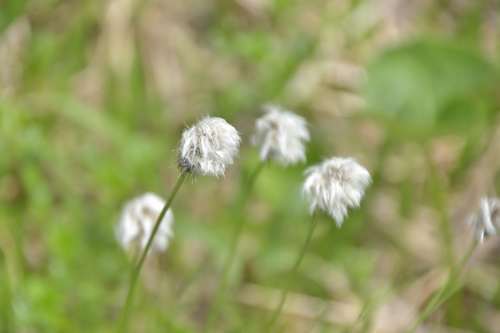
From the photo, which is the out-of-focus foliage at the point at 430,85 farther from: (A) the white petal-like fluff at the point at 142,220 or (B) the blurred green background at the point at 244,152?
(A) the white petal-like fluff at the point at 142,220

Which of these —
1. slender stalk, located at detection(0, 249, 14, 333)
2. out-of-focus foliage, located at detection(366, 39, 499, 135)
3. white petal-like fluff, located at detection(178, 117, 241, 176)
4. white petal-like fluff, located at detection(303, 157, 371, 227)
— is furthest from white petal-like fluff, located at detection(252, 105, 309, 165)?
out-of-focus foliage, located at detection(366, 39, 499, 135)

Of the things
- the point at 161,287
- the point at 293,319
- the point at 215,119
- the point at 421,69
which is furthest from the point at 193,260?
the point at 215,119

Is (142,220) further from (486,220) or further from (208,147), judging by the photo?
(486,220)

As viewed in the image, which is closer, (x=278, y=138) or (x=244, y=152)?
(x=278, y=138)

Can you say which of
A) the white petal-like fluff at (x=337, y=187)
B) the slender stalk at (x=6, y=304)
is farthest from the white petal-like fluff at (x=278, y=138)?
the slender stalk at (x=6, y=304)

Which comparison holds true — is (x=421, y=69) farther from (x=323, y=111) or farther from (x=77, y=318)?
(x=77, y=318)

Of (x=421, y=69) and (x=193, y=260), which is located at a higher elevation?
(x=421, y=69)

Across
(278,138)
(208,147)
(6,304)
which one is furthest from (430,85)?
(208,147)
